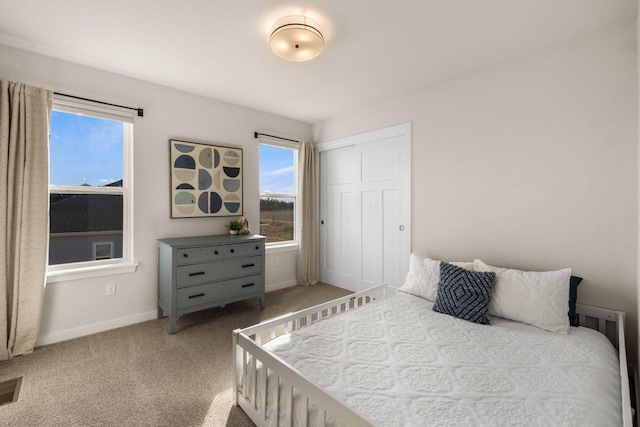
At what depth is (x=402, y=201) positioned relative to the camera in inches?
134

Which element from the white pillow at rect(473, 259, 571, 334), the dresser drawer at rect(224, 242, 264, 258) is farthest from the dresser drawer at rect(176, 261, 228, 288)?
the white pillow at rect(473, 259, 571, 334)

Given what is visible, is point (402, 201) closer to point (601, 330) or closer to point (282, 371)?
point (601, 330)

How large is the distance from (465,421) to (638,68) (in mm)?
2430

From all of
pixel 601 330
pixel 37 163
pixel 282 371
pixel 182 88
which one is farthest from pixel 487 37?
pixel 37 163

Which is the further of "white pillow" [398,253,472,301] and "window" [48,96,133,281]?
"window" [48,96,133,281]

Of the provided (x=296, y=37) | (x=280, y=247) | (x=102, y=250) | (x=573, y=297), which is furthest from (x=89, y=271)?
(x=573, y=297)

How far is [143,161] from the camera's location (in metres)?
2.97

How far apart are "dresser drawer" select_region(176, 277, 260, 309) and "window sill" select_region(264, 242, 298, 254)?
0.76 m

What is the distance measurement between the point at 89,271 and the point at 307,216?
98.9 inches

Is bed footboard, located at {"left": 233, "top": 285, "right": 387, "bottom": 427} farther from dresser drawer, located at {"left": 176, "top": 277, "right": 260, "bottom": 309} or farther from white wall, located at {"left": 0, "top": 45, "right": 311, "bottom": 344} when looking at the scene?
white wall, located at {"left": 0, "top": 45, "right": 311, "bottom": 344}

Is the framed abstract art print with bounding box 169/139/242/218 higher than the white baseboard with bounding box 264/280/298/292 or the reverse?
higher

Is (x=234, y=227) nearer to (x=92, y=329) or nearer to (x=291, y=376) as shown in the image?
(x=92, y=329)

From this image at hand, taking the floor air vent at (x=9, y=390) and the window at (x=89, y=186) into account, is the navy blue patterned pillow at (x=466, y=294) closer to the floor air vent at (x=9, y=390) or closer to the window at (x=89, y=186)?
the floor air vent at (x=9, y=390)

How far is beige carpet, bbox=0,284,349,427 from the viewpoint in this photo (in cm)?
166
